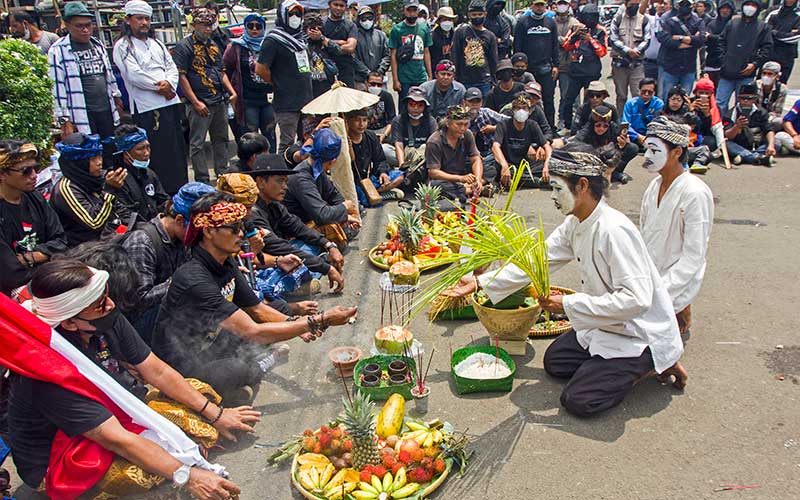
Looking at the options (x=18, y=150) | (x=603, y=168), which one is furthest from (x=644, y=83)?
(x=18, y=150)

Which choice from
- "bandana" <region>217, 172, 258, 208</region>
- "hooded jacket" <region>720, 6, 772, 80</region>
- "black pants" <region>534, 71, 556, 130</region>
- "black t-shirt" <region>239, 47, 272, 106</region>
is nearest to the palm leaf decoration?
"bandana" <region>217, 172, 258, 208</region>

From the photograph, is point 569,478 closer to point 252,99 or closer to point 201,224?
point 201,224

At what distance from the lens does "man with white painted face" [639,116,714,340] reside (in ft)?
14.5

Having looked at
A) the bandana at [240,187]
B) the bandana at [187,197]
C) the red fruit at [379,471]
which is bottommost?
the red fruit at [379,471]

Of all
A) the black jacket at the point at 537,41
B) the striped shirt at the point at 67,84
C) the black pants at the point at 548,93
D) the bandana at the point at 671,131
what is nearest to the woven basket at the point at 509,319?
the bandana at the point at 671,131

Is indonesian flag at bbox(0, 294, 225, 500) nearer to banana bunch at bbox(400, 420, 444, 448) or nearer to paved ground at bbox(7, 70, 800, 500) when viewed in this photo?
paved ground at bbox(7, 70, 800, 500)

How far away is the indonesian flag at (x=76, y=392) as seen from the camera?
113 inches

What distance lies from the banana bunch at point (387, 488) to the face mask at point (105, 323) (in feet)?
5.01

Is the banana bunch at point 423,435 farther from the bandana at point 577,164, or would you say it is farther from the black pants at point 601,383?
the bandana at point 577,164

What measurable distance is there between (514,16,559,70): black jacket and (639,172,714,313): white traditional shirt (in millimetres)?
6514

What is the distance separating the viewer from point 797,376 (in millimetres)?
4359

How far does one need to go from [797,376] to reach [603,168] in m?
1.97

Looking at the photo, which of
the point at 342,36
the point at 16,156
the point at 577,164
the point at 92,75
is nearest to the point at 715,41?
the point at 342,36

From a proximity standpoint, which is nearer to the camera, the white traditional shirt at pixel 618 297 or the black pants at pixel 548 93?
the white traditional shirt at pixel 618 297
